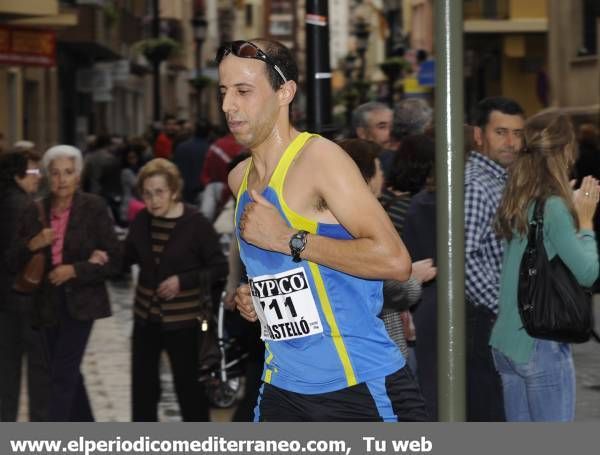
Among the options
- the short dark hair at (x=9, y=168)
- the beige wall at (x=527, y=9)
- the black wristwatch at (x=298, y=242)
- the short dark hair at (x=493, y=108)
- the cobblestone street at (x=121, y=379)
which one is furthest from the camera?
the beige wall at (x=527, y=9)

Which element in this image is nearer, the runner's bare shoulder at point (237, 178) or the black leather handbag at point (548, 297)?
the runner's bare shoulder at point (237, 178)

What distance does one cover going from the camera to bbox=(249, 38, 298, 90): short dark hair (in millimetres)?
4707

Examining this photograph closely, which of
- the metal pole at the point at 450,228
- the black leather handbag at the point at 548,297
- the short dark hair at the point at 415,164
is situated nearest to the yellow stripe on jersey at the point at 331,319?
the metal pole at the point at 450,228

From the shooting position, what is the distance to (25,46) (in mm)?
26594

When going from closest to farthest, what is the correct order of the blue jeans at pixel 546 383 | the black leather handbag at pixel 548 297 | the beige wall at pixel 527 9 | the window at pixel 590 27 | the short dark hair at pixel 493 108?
1. the black leather handbag at pixel 548 297
2. the blue jeans at pixel 546 383
3. the short dark hair at pixel 493 108
4. the window at pixel 590 27
5. the beige wall at pixel 527 9

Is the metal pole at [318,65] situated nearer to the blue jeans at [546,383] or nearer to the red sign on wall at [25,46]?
the blue jeans at [546,383]

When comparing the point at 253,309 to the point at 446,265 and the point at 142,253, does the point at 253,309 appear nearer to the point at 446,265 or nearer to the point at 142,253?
the point at 446,265

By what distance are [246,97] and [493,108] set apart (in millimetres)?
3098

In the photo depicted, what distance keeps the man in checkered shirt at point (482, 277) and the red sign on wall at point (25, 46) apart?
64.1 ft

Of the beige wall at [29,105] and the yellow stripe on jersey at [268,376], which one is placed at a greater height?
the beige wall at [29,105]

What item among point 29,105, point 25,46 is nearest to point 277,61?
point 25,46

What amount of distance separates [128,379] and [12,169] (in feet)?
9.50

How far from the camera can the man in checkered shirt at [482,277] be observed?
696 centimetres

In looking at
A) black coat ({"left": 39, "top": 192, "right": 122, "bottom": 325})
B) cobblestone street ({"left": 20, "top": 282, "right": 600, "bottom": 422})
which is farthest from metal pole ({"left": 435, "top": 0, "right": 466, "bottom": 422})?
cobblestone street ({"left": 20, "top": 282, "right": 600, "bottom": 422})
